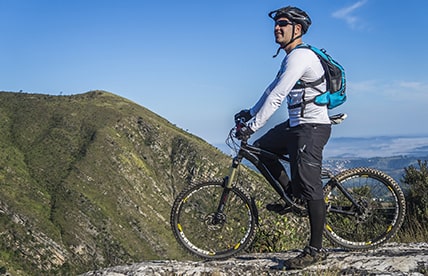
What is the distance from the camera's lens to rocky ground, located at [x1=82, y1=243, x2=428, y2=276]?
567 cm

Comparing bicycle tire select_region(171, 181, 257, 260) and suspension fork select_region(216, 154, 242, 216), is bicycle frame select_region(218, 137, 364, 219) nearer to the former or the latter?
suspension fork select_region(216, 154, 242, 216)

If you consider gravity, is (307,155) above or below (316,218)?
above

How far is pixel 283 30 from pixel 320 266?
2877 millimetres

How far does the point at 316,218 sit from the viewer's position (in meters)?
6.02

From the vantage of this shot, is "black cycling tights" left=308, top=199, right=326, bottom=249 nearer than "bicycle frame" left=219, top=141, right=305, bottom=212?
Yes

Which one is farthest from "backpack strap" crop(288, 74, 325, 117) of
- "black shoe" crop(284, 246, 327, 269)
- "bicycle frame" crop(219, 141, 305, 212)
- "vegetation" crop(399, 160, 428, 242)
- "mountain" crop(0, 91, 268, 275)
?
"mountain" crop(0, 91, 268, 275)

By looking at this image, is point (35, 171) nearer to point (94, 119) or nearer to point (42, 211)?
point (42, 211)

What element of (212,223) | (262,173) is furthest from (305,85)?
(212,223)

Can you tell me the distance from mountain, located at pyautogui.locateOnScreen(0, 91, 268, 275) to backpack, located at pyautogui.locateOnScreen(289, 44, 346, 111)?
85745mm

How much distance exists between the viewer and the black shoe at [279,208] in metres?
6.43

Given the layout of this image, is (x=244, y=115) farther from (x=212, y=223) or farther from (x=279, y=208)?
(x=212, y=223)

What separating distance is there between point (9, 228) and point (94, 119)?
53526 millimetres

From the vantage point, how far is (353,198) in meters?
6.85

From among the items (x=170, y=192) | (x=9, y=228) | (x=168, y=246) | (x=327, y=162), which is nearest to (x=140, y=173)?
(x=170, y=192)
